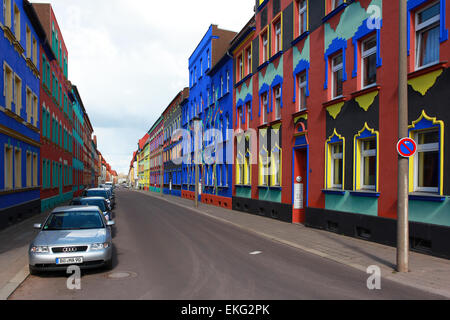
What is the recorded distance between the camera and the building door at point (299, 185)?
16.8 m

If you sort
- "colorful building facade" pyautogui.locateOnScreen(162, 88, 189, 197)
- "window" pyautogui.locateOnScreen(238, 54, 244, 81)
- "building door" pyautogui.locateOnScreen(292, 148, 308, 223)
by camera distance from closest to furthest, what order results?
"building door" pyautogui.locateOnScreen(292, 148, 308, 223) → "window" pyautogui.locateOnScreen(238, 54, 244, 81) → "colorful building facade" pyautogui.locateOnScreen(162, 88, 189, 197)

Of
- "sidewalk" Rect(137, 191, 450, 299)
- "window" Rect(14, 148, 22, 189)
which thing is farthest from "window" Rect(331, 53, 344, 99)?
"window" Rect(14, 148, 22, 189)

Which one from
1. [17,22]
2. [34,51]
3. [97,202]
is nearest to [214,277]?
[97,202]

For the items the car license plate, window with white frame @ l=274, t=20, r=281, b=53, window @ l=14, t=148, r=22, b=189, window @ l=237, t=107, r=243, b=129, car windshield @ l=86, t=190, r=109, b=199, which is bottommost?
the car license plate

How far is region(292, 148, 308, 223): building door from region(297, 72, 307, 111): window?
6.77 feet

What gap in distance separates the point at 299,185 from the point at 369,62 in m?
6.74

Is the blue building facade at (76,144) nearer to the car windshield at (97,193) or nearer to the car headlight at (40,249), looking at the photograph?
the car windshield at (97,193)

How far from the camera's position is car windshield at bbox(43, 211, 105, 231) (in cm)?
866

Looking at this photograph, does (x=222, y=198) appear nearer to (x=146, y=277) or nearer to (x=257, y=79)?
(x=257, y=79)

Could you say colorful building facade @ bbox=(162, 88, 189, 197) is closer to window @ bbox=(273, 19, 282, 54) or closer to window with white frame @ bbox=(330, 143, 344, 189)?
window @ bbox=(273, 19, 282, 54)

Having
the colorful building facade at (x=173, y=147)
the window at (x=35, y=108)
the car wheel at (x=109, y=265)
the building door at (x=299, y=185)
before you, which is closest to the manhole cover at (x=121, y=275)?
the car wheel at (x=109, y=265)

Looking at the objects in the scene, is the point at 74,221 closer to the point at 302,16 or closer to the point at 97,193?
the point at 302,16

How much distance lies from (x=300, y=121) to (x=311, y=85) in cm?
172

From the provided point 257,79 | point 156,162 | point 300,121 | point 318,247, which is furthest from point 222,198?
point 156,162
